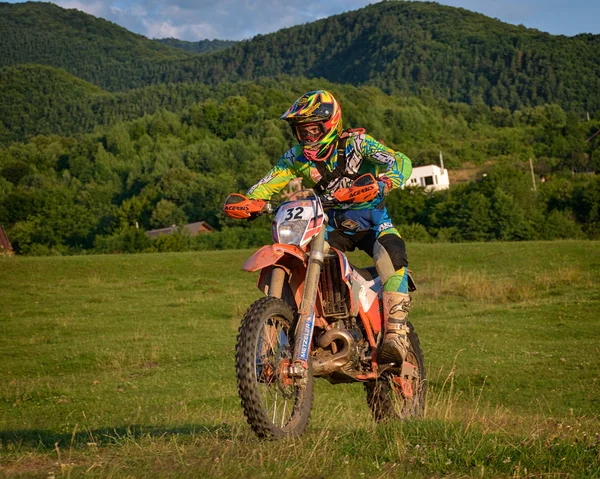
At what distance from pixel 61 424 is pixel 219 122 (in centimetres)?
15882

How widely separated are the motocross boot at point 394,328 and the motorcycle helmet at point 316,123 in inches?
53.4

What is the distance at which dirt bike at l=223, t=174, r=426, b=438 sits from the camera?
20.9ft

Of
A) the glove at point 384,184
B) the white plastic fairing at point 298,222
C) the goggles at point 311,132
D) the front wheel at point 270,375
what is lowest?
the front wheel at point 270,375

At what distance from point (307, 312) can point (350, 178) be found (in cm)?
149

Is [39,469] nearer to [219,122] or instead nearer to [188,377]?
[188,377]

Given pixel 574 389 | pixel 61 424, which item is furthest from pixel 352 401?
pixel 61 424

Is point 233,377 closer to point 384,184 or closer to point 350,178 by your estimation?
point 350,178

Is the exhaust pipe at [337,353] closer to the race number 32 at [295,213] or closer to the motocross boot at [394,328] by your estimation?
the motocross boot at [394,328]

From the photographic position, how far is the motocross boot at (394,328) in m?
7.41

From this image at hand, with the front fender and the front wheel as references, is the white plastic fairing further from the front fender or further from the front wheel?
the front wheel

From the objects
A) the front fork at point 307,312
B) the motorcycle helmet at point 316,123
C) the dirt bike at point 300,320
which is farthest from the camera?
the motorcycle helmet at point 316,123

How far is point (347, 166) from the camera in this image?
7.67 meters

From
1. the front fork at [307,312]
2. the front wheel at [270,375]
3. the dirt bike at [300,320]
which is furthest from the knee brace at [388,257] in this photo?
the front wheel at [270,375]

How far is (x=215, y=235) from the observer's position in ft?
202
